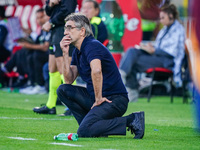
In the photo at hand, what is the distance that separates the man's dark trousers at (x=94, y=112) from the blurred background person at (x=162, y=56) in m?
5.56

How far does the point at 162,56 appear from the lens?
11.8 meters

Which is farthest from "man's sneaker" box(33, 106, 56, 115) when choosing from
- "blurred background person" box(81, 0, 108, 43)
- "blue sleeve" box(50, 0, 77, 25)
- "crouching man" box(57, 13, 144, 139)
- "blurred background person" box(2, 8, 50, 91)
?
"blurred background person" box(2, 8, 50, 91)

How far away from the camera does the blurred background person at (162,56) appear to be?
11578 mm

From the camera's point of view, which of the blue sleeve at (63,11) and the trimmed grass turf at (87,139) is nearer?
the trimmed grass turf at (87,139)

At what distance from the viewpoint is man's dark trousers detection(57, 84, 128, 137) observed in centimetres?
551

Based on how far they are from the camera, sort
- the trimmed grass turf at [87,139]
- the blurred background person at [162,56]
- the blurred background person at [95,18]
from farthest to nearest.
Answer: the blurred background person at [162,56] < the blurred background person at [95,18] < the trimmed grass turf at [87,139]

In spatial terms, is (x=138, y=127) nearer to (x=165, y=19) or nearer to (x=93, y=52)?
(x=93, y=52)

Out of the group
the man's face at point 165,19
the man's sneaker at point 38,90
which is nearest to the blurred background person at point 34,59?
the man's sneaker at point 38,90

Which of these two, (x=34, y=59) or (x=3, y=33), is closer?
(x=34, y=59)

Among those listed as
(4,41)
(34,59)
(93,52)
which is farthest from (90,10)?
(4,41)

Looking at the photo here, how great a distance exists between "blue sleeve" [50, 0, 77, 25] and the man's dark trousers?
7.11 ft

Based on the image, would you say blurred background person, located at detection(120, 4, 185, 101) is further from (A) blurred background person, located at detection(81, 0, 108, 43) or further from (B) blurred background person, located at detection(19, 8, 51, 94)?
(B) blurred background person, located at detection(19, 8, 51, 94)

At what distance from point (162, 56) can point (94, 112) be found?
6.39 m

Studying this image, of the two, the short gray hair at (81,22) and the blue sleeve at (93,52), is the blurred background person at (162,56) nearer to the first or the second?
the short gray hair at (81,22)
